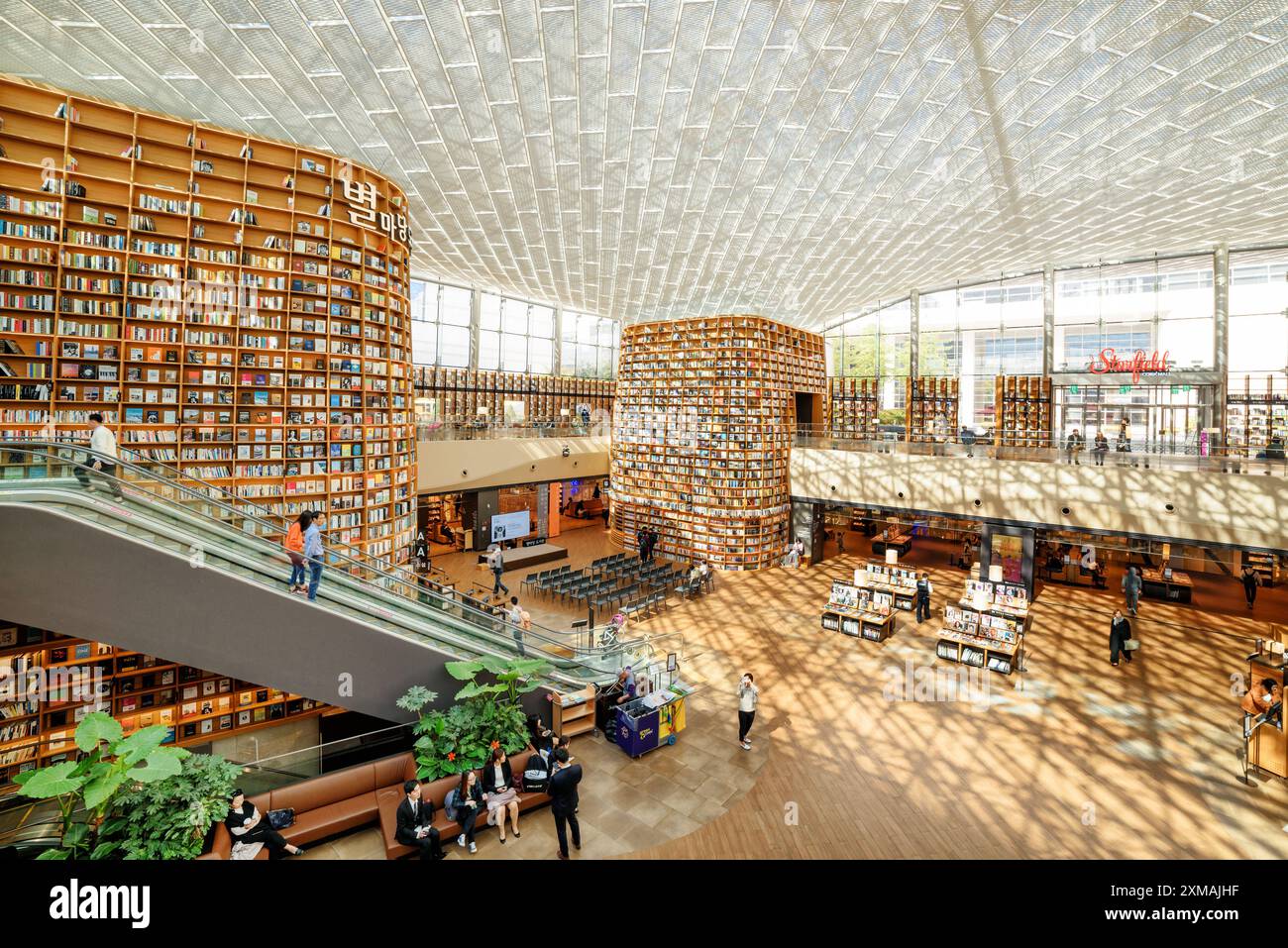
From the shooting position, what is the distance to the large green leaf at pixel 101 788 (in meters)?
3.97

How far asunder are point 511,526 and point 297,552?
12.9 metres

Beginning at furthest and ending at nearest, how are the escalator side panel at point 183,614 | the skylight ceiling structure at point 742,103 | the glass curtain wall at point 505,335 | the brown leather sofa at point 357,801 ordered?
the glass curtain wall at point 505,335 < the skylight ceiling structure at point 742,103 < the brown leather sofa at point 357,801 < the escalator side panel at point 183,614

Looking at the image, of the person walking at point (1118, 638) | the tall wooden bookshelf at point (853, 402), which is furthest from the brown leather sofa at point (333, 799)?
the tall wooden bookshelf at point (853, 402)

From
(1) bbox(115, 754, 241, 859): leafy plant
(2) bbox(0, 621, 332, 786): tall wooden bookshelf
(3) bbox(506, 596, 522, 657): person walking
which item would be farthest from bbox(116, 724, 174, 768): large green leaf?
(3) bbox(506, 596, 522, 657): person walking

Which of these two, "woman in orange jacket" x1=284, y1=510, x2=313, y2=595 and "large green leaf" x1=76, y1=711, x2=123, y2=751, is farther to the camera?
"woman in orange jacket" x1=284, y1=510, x2=313, y2=595

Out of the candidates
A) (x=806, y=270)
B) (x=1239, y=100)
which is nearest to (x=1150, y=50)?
(x=1239, y=100)

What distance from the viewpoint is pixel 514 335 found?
23375 mm

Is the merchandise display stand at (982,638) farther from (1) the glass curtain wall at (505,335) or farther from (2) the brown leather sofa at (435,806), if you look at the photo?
(1) the glass curtain wall at (505,335)

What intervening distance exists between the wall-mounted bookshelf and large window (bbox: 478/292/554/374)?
23.2 metres

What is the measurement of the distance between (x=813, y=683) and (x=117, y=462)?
925 cm

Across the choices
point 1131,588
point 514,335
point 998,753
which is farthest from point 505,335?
point 1131,588

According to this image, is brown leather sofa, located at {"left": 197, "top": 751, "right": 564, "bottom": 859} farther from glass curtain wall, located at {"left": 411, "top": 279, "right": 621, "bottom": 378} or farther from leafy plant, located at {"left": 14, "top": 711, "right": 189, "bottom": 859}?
glass curtain wall, located at {"left": 411, "top": 279, "right": 621, "bottom": 378}

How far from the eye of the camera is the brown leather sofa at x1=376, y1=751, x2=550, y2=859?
5062mm

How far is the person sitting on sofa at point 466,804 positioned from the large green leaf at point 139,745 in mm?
2432
